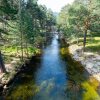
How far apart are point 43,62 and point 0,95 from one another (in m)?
18.1

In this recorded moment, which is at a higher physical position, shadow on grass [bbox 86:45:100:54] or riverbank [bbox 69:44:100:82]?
shadow on grass [bbox 86:45:100:54]

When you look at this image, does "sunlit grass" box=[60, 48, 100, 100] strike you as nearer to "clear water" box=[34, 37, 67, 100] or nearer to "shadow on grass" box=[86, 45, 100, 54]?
"clear water" box=[34, 37, 67, 100]

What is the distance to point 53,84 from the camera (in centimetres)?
2894

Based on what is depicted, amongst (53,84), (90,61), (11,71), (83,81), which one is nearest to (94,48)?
(90,61)

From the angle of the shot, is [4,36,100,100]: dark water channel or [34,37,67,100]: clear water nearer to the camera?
[4,36,100,100]: dark water channel

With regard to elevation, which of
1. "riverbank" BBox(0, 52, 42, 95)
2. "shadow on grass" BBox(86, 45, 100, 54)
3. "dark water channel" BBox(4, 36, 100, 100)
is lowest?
"dark water channel" BBox(4, 36, 100, 100)

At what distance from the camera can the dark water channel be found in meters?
24.8

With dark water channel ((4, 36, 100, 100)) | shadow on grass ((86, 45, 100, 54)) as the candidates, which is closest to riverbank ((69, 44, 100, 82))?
dark water channel ((4, 36, 100, 100))

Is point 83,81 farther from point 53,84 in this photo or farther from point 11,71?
point 11,71

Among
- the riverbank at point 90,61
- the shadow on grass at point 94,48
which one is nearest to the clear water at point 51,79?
the riverbank at point 90,61

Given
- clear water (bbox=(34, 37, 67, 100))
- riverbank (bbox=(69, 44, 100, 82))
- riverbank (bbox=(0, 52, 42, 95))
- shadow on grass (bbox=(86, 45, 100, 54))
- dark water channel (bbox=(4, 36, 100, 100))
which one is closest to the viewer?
dark water channel (bbox=(4, 36, 100, 100))

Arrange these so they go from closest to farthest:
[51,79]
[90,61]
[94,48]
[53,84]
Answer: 1. [53,84]
2. [51,79]
3. [90,61]
4. [94,48]

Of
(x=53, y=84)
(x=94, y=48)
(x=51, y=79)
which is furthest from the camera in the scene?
(x=94, y=48)

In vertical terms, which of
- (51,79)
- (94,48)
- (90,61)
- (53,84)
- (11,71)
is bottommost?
(53,84)
